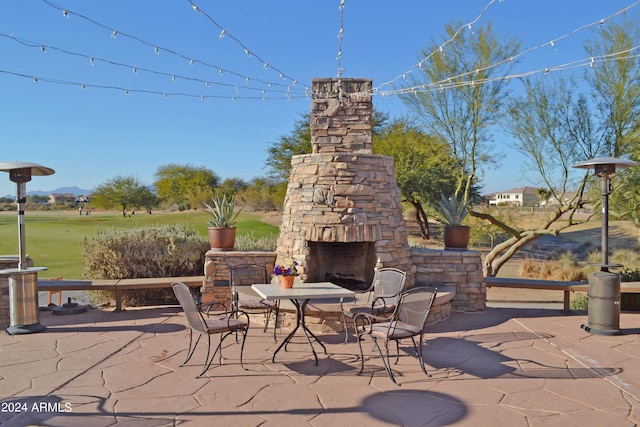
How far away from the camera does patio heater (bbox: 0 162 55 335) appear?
596cm

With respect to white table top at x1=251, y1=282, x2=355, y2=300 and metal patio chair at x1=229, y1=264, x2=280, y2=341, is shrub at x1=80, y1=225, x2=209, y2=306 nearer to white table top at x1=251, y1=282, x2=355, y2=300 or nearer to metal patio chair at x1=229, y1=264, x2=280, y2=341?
metal patio chair at x1=229, y1=264, x2=280, y2=341

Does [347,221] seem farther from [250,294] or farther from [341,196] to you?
[250,294]

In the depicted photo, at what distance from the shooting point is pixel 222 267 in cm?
743

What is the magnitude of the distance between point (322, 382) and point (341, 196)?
3.02 m

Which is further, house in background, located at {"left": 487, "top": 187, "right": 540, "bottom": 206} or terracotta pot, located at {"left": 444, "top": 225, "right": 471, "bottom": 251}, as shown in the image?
house in background, located at {"left": 487, "top": 187, "right": 540, "bottom": 206}

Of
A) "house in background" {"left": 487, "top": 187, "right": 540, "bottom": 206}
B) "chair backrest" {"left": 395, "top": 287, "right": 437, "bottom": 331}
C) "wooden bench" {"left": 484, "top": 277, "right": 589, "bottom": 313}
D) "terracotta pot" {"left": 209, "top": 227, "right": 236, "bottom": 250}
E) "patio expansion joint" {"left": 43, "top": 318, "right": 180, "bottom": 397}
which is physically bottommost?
"patio expansion joint" {"left": 43, "top": 318, "right": 180, "bottom": 397}

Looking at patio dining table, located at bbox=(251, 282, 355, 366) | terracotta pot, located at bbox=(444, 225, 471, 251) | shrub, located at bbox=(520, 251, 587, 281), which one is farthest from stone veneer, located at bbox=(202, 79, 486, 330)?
shrub, located at bbox=(520, 251, 587, 281)

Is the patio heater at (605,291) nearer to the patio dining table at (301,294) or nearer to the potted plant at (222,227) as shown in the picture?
the patio dining table at (301,294)

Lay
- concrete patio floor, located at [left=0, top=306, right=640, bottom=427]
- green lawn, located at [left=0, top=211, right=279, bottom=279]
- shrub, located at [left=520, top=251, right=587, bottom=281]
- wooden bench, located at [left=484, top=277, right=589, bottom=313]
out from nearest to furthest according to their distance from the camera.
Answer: concrete patio floor, located at [left=0, top=306, right=640, bottom=427] < wooden bench, located at [left=484, top=277, right=589, bottom=313] < green lawn, located at [left=0, top=211, right=279, bottom=279] < shrub, located at [left=520, top=251, right=587, bottom=281]

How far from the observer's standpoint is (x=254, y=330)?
6.20 m

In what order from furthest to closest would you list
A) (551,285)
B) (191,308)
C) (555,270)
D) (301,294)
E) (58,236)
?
(58,236), (555,270), (551,285), (301,294), (191,308)

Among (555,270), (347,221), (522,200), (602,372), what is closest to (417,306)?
(602,372)

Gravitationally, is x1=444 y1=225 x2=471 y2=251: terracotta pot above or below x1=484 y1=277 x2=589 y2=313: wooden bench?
above

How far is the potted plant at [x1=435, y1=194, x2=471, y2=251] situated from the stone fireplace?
1.01 meters
